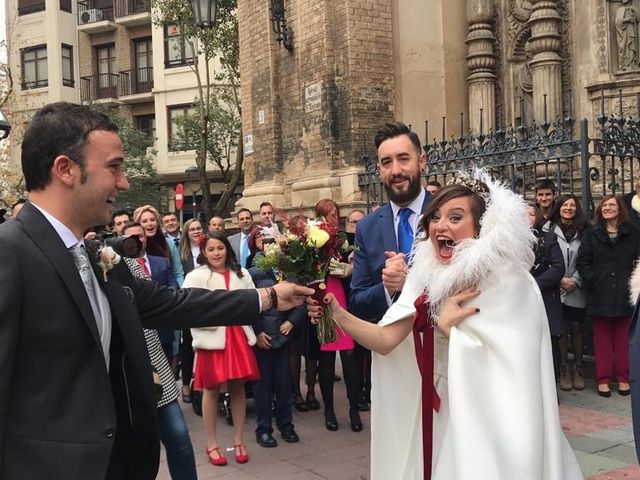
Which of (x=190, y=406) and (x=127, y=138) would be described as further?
(x=127, y=138)

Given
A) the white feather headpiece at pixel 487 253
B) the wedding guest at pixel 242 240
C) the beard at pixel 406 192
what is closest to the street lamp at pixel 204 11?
the wedding guest at pixel 242 240

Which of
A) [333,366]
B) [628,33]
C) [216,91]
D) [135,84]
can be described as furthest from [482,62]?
A: [135,84]

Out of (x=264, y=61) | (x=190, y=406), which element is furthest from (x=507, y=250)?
(x=264, y=61)

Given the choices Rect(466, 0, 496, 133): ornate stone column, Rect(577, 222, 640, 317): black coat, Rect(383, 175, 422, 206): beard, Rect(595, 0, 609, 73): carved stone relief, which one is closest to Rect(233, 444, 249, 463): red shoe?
Rect(383, 175, 422, 206): beard

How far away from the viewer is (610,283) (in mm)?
7395

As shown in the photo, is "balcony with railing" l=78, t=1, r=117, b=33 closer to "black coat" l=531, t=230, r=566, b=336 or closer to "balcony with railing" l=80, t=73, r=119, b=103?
"balcony with railing" l=80, t=73, r=119, b=103

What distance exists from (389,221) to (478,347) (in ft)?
4.87

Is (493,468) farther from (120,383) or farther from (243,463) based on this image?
(243,463)

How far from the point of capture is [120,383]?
2.48 meters

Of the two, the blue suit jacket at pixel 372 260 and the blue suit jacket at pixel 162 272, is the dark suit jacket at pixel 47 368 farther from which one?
the blue suit jacket at pixel 162 272

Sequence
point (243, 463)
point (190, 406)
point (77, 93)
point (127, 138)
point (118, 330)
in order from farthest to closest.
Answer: point (77, 93)
point (127, 138)
point (190, 406)
point (243, 463)
point (118, 330)

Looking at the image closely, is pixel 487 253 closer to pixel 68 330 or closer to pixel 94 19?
pixel 68 330

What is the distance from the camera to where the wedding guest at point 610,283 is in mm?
7402

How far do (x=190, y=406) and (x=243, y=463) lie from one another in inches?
84.3
